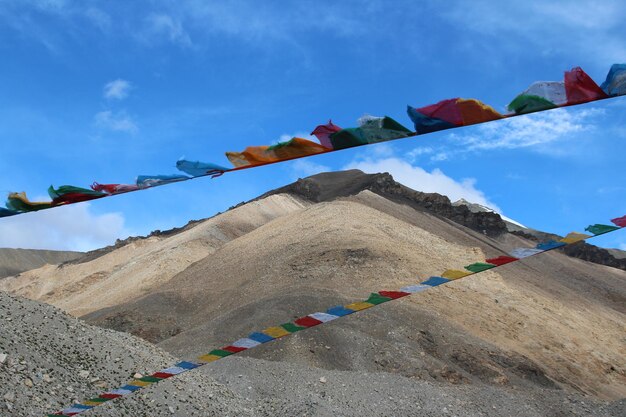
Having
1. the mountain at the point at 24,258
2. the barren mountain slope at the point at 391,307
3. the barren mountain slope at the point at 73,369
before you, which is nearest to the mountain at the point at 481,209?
the barren mountain slope at the point at 391,307

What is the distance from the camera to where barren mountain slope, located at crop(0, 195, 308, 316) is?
37.4 metres

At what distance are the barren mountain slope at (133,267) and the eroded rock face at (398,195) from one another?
205 centimetres

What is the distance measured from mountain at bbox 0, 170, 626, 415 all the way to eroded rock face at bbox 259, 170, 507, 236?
33.6 inches

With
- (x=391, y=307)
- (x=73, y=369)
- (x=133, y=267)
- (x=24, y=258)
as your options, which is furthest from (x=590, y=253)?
(x=24, y=258)

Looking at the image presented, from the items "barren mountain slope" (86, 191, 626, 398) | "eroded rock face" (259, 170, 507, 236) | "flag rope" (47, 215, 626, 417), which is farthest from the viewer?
"eroded rock face" (259, 170, 507, 236)

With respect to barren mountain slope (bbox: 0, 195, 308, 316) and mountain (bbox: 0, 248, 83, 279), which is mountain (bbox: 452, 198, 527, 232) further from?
mountain (bbox: 0, 248, 83, 279)

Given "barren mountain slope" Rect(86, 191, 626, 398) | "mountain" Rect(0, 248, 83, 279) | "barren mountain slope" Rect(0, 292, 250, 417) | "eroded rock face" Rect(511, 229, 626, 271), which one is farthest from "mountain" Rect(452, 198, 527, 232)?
"barren mountain slope" Rect(0, 292, 250, 417)

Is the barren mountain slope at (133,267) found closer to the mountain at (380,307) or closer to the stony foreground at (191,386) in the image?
the mountain at (380,307)

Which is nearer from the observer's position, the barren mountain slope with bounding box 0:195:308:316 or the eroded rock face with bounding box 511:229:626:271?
the barren mountain slope with bounding box 0:195:308:316

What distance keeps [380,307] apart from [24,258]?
61904mm

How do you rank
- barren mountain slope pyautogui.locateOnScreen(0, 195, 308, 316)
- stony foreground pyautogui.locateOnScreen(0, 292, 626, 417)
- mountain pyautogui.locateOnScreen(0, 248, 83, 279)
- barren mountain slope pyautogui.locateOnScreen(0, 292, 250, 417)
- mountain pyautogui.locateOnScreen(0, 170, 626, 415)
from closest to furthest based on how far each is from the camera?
barren mountain slope pyautogui.locateOnScreen(0, 292, 250, 417) < stony foreground pyautogui.locateOnScreen(0, 292, 626, 417) < mountain pyautogui.locateOnScreen(0, 170, 626, 415) < barren mountain slope pyautogui.locateOnScreen(0, 195, 308, 316) < mountain pyautogui.locateOnScreen(0, 248, 83, 279)

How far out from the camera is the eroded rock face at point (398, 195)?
49500 millimetres

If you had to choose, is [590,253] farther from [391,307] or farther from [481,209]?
[391,307]

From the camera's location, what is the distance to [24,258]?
7575cm
